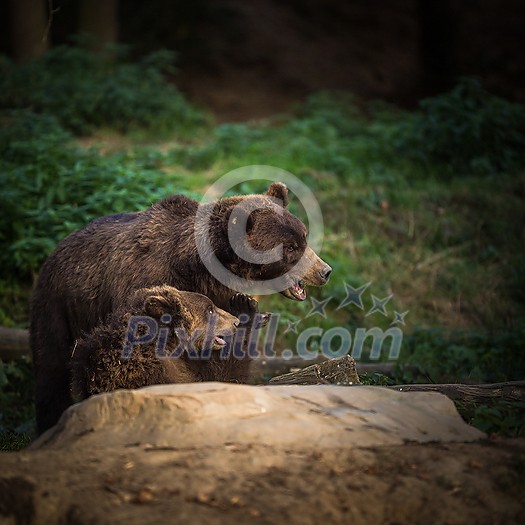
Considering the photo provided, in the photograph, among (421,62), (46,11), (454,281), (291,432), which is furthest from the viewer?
(421,62)

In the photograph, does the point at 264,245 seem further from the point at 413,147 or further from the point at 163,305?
the point at 413,147

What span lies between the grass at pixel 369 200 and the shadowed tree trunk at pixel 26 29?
10.8 feet

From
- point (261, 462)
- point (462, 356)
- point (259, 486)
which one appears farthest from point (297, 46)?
point (259, 486)

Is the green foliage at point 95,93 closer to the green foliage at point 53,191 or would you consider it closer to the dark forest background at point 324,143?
the dark forest background at point 324,143

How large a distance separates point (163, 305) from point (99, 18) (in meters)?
11.8

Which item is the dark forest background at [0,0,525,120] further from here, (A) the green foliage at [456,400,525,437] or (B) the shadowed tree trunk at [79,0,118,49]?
(A) the green foliage at [456,400,525,437]

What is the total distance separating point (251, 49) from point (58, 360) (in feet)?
41.3

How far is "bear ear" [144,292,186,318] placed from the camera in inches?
227

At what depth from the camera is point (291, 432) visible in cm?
439

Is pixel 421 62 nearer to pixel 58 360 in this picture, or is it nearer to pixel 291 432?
pixel 58 360

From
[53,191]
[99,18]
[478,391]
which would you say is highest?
[99,18]

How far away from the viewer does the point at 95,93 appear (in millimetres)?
13719

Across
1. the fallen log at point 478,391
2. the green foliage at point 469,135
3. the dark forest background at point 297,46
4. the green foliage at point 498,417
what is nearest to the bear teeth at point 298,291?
the fallen log at point 478,391

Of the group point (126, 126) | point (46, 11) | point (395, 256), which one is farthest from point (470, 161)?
point (46, 11)
